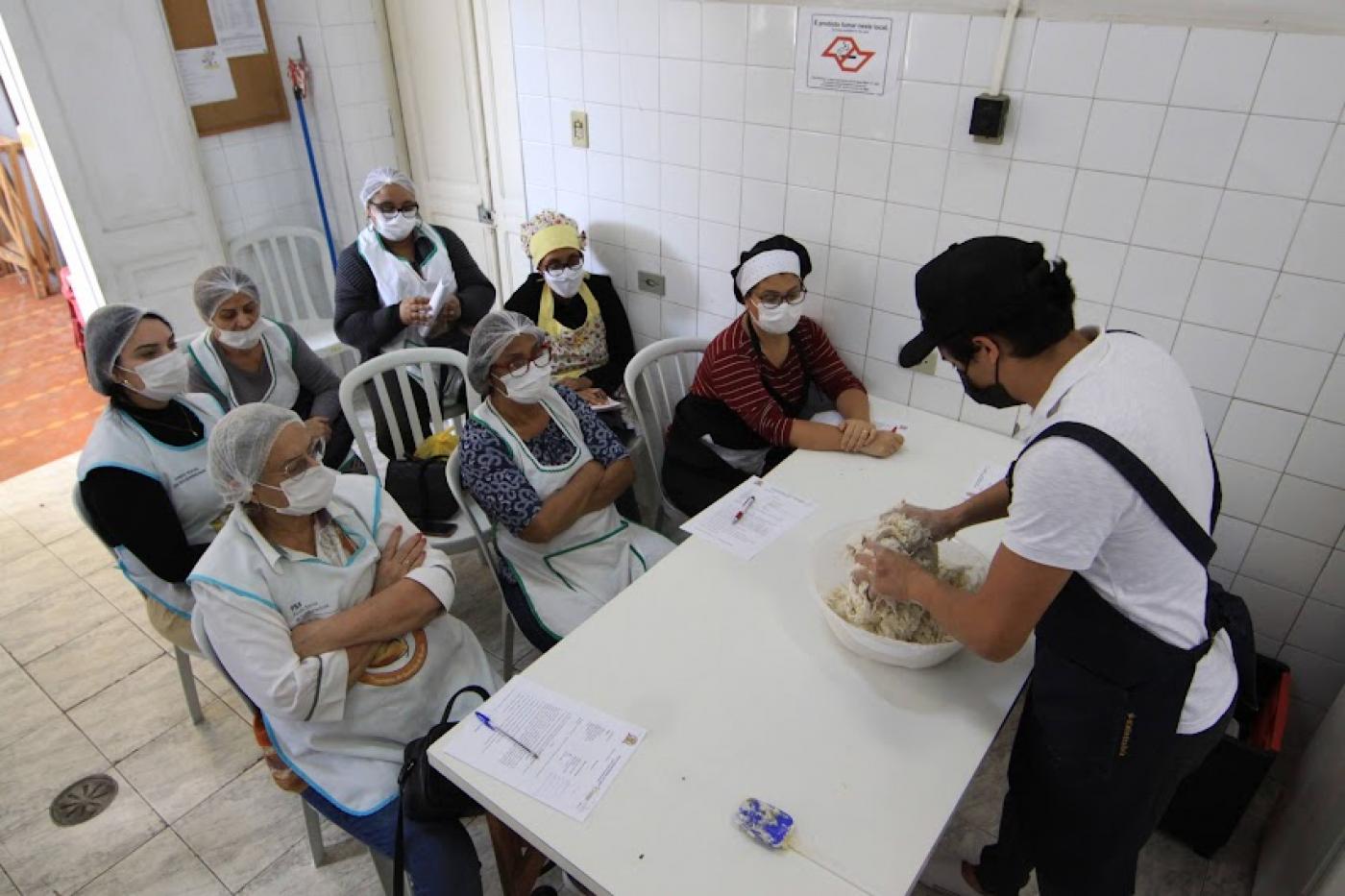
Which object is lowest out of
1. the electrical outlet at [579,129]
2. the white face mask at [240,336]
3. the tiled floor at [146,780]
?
the tiled floor at [146,780]

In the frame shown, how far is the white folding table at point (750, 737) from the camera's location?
52.5 inches

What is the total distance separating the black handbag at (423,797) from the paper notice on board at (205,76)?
11.2ft

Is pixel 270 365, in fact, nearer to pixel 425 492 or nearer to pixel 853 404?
pixel 425 492

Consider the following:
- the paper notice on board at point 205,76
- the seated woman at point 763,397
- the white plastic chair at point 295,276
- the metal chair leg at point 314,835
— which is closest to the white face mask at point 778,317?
the seated woman at point 763,397

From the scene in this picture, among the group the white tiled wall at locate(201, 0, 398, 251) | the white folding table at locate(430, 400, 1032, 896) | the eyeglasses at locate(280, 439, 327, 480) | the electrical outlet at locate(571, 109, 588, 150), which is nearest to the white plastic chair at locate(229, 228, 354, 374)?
the white tiled wall at locate(201, 0, 398, 251)

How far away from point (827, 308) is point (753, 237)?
368mm

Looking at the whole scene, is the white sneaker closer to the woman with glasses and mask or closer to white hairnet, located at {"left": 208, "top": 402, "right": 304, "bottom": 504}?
white hairnet, located at {"left": 208, "top": 402, "right": 304, "bottom": 504}

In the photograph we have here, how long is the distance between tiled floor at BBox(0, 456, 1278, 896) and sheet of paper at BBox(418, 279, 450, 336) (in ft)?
3.19

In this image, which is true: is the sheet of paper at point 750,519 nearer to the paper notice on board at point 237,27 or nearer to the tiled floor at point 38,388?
the paper notice on board at point 237,27

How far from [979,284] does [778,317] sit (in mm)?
1261

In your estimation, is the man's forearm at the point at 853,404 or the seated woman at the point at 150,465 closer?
the seated woman at the point at 150,465

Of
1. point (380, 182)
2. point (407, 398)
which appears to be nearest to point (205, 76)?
point (380, 182)

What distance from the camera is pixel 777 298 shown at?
8.39ft

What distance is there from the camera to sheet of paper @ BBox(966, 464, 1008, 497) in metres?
2.29
